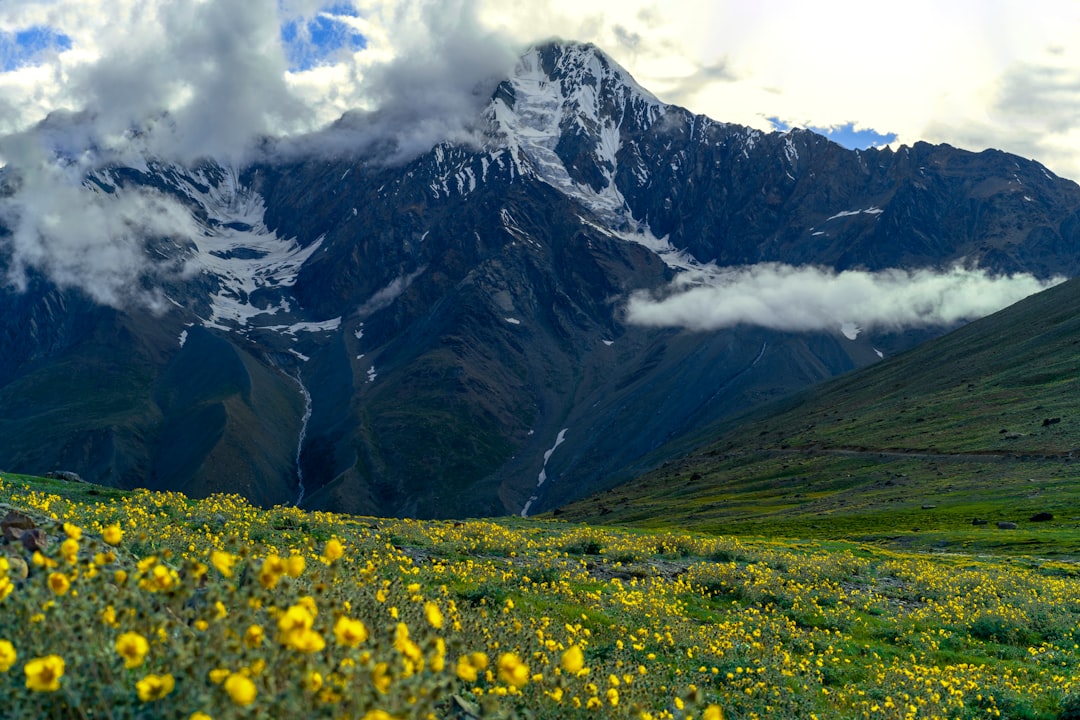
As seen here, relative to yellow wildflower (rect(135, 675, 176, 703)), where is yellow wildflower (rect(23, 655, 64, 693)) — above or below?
above

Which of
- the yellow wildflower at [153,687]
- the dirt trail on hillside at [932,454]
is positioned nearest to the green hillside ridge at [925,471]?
the dirt trail on hillside at [932,454]

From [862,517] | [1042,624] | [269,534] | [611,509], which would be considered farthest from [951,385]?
[269,534]

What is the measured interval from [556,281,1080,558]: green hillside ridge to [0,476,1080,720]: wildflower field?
40.8 m

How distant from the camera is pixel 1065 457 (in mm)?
102812

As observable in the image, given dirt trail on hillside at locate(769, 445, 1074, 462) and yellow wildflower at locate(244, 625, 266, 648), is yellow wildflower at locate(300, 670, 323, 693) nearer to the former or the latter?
yellow wildflower at locate(244, 625, 266, 648)

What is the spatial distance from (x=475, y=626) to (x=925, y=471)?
123 metres

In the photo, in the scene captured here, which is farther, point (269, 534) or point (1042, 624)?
point (1042, 624)

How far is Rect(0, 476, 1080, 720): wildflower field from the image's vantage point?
4.82m

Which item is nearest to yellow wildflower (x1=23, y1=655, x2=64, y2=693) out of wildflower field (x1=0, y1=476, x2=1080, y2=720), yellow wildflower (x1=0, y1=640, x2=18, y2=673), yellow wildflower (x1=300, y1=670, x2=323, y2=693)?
wildflower field (x1=0, y1=476, x2=1080, y2=720)

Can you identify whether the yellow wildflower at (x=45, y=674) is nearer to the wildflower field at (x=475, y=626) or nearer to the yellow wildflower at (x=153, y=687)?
the wildflower field at (x=475, y=626)

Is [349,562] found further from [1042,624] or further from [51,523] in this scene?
[1042,624]

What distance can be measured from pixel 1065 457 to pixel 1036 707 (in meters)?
108

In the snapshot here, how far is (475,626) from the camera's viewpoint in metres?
9.53

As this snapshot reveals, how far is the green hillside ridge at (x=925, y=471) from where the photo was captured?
78062 mm
